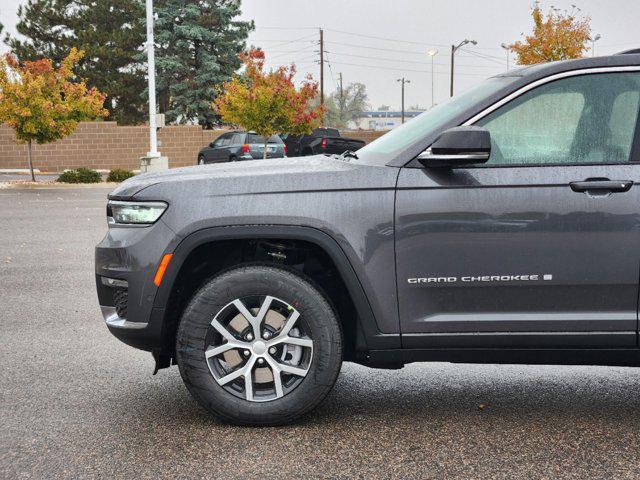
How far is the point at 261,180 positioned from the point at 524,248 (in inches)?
52.5

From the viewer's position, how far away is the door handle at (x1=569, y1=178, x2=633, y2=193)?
12.3 feet

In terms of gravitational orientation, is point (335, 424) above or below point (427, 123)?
below

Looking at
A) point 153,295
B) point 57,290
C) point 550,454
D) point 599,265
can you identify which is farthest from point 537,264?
point 57,290

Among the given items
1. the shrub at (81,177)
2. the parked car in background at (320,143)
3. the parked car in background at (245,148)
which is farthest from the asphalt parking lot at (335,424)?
the parked car in background at (245,148)

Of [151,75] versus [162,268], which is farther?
[151,75]

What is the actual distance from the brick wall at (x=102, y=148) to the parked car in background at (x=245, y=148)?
Result: 720 centimetres

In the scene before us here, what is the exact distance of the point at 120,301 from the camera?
402cm

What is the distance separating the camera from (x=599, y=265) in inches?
148

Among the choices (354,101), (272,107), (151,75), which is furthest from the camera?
(354,101)

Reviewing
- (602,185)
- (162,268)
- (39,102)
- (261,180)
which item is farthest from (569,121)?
(39,102)

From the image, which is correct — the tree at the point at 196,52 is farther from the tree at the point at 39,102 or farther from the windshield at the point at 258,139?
the tree at the point at 39,102

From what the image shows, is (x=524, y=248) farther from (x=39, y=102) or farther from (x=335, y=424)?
(x=39, y=102)

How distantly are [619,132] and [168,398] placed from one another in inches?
112

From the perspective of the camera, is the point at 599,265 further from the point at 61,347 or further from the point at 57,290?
the point at 57,290
